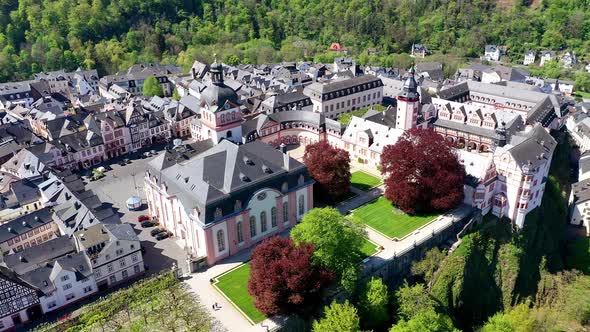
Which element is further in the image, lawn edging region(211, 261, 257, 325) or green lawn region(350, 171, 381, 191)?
green lawn region(350, 171, 381, 191)

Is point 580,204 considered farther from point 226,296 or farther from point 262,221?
point 226,296

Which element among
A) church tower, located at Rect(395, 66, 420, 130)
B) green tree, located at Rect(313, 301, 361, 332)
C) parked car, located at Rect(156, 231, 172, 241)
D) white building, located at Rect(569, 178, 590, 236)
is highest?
church tower, located at Rect(395, 66, 420, 130)

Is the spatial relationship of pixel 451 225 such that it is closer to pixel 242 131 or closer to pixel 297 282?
pixel 297 282

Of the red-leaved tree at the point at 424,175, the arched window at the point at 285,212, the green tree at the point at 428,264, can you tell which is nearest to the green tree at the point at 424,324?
the green tree at the point at 428,264

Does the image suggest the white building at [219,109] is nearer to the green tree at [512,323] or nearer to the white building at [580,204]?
the green tree at [512,323]

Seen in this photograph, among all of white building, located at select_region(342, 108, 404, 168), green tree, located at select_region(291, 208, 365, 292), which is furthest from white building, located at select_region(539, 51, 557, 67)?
green tree, located at select_region(291, 208, 365, 292)

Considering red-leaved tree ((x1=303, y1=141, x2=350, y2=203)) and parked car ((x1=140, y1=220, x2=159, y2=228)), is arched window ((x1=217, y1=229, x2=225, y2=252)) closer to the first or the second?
parked car ((x1=140, y1=220, x2=159, y2=228))

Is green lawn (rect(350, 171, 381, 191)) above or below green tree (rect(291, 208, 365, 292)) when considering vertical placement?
below

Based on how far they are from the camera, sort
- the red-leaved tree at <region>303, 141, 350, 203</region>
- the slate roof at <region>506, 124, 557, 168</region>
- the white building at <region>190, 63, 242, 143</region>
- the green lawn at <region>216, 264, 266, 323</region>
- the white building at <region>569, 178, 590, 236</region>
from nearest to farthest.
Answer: the green lawn at <region>216, 264, 266, 323</region> < the slate roof at <region>506, 124, 557, 168</region> < the red-leaved tree at <region>303, 141, 350, 203</region> < the white building at <region>190, 63, 242, 143</region> < the white building at <region>569, 178, 590, 236</region>
